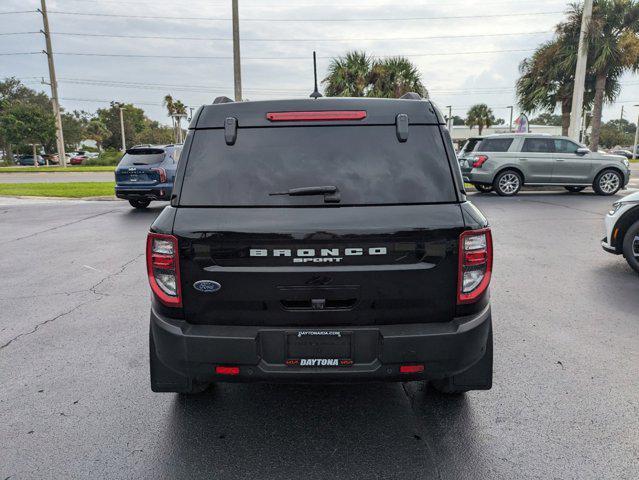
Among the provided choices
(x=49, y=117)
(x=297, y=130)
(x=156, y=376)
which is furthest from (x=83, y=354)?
(x=49, y=117)

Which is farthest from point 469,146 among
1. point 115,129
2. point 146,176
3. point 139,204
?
point 115,129

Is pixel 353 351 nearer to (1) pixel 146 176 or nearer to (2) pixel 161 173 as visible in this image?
(2) pixel 161 173

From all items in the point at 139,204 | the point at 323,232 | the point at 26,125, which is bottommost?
the point at 139,204

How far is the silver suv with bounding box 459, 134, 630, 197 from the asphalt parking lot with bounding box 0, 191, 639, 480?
35.1 ft

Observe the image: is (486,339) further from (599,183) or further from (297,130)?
(599,183)

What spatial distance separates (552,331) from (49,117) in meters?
52.7

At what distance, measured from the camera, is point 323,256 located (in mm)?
2467

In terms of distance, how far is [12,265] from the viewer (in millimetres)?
7547

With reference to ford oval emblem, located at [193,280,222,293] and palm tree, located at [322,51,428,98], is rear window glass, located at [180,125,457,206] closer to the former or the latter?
ford oval emblem, located at [193,280,222,293]

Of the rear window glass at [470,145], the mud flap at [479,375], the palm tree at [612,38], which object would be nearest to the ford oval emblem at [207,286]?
the mud flap at [479,375]

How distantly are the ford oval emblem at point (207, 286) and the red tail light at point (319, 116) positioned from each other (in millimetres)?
915

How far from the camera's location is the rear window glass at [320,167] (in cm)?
256

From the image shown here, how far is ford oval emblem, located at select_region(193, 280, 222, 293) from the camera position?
2516 mm

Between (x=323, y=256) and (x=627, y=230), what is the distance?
5720 millimetres
